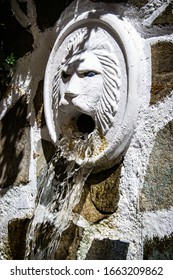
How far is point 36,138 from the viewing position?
1223mm

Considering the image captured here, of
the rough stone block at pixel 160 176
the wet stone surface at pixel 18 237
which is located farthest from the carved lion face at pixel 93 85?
the wet stone surface at pixel 18 237

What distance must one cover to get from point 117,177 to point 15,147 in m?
0.33

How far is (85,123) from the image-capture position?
3.65 feet

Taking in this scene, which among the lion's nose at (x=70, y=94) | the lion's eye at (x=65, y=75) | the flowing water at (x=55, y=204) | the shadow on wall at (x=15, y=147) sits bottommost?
the flowing water at (x=55, y=204)

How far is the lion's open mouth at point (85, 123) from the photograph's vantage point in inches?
43.5

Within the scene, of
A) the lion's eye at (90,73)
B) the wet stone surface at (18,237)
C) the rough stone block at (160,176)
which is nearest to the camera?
the rough stone block at (160,176)

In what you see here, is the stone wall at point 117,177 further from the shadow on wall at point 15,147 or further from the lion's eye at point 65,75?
the lion's eye at point 65,75

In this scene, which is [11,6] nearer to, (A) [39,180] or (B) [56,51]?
(B) [56,51]

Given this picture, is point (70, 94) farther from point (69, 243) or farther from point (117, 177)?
point (69, 243)

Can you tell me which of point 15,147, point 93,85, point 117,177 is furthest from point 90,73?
point 15,147

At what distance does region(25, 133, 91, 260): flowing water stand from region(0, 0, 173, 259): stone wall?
0.02 meters

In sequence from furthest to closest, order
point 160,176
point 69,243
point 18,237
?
point 18,237
point 69,243
point 160,176

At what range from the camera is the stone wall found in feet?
3.10
